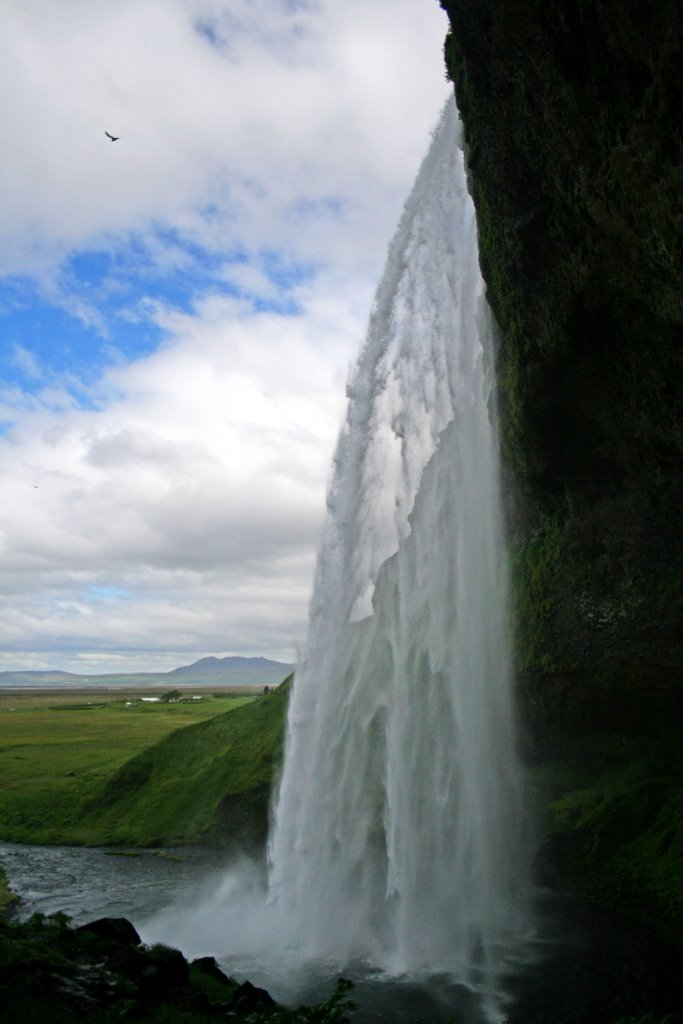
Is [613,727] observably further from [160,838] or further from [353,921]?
[160,838]

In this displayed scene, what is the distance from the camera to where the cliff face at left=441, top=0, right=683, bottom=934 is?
12.7 m

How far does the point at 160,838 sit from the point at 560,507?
2277 centimetres

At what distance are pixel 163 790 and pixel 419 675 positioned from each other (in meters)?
20.4

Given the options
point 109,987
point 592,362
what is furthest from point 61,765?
point 592,362

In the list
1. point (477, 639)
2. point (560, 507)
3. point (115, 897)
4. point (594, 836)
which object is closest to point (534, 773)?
point (594, 836)

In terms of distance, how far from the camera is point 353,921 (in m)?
19.2

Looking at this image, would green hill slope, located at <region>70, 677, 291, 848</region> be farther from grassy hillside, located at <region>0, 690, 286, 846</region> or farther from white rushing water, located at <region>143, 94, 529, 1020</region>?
white rushing water, located at <region>143, 94, 529, 1020</region>

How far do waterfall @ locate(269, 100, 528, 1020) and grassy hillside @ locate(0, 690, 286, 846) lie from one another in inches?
369

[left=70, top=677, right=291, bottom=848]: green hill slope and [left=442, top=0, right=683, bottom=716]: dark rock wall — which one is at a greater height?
[left=442, top=0, right=683, bottom=716]: dark rock wall

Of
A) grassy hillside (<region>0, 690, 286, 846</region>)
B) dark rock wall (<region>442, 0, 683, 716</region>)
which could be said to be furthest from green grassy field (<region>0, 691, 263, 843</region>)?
dark rock wall (<region>442, 0, 683, 716</region>)

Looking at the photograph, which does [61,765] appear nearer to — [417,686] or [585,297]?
[417,686]

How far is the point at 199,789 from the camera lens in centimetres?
3584

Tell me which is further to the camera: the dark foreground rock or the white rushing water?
the white rushing water

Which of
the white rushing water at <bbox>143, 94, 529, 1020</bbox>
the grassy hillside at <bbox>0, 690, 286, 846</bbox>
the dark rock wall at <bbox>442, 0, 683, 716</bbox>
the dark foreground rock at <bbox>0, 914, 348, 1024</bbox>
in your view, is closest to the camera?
the dark foreground rock at <bbox>0, 914, 348, 1024</bbox>
